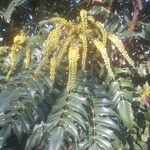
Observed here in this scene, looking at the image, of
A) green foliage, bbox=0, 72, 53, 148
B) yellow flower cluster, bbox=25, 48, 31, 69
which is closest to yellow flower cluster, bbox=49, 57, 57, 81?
green foliage, bbox=0, 72, 53, 148

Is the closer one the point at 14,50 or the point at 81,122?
the point at 81,122

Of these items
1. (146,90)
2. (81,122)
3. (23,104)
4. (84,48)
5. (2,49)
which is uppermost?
(2,49)

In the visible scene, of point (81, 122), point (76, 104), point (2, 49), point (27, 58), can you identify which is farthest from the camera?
point (2, 49)

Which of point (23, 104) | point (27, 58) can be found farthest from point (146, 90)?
point (23, 104)

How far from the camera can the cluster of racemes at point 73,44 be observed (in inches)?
89.9

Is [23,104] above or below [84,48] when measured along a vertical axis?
below

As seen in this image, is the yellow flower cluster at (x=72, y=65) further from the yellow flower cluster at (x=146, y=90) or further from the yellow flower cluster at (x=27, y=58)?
the yellow flower cluster at (x=146, y=90)

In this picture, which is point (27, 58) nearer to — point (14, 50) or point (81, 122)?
point (14, 50)

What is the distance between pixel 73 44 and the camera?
7.72ft

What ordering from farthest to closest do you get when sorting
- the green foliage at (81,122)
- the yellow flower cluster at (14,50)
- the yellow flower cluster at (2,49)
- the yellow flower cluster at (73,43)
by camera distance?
the yellow flower cluster at (2,49), the yellow flower cluster at (14,50), the yellow flower cluster at (73,43), the green foliage at (81,122)

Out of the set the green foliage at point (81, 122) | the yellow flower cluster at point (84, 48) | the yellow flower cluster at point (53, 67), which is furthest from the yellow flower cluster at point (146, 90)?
the yellow flower cluster at point (53, 67)

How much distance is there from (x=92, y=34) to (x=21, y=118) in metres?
0.70

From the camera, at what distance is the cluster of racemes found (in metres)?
2.28

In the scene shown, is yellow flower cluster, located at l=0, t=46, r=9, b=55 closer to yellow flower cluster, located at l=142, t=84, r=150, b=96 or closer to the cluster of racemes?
the cluster of racemes
